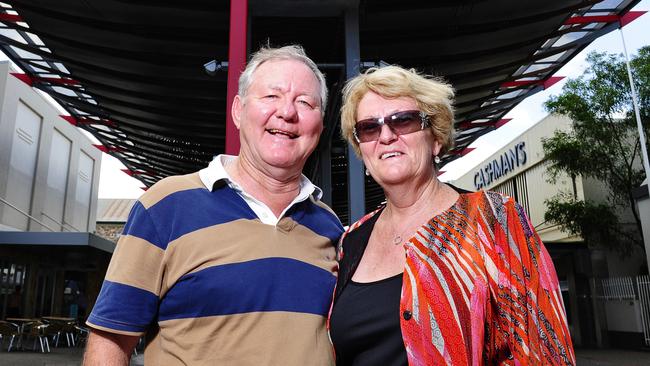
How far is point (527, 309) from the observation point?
1.57m

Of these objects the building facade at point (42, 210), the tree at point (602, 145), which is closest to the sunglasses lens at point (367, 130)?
the building facade at point (42, 210)

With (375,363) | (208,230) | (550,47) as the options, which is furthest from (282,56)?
(550,47)

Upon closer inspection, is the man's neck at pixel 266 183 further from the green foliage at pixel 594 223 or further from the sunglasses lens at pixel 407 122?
the green foliage at pixel 594 223

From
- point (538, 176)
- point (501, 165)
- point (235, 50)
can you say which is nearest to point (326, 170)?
point (235, 50)

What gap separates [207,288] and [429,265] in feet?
2.43

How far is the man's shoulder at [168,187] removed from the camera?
1740 millimetres

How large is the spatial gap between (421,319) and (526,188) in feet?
83.0

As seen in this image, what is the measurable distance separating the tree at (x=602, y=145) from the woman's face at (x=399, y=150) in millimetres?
18565

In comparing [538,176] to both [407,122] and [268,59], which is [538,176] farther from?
[268,59]

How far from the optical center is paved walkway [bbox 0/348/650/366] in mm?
11672

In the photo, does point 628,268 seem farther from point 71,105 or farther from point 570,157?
point 71,105

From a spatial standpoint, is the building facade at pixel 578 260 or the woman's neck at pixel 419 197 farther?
the building facade at pixel 578 260

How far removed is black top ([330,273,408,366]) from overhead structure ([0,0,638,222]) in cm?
608

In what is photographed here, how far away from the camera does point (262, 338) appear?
165 centimetres
